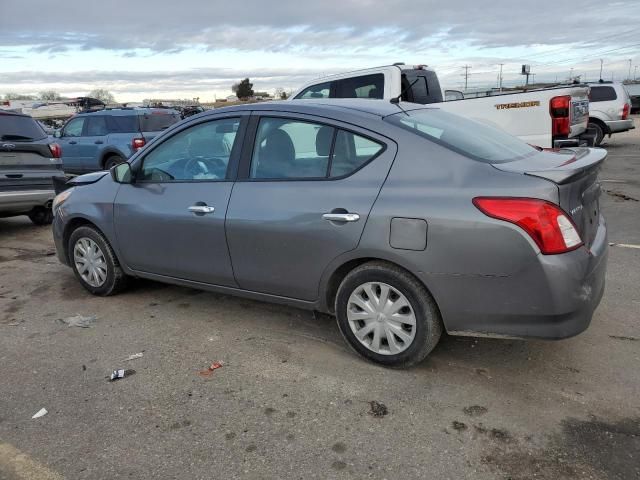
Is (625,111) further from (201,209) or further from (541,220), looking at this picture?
(201,209)

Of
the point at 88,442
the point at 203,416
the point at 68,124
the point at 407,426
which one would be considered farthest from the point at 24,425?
the point at 68,124

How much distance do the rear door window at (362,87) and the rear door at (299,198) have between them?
4.84m

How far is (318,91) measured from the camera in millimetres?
8906

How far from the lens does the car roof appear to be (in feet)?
11.8

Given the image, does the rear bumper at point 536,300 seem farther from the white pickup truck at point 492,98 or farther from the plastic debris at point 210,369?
the white pickup truck at point 492,98

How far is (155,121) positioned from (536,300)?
458 inches

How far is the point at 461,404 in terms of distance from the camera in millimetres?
3025

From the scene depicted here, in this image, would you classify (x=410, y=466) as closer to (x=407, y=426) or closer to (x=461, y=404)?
(x=407, y=426)

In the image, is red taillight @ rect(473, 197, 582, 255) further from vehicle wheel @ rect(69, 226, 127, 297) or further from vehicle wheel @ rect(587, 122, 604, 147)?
vehicle wheel @ rect(587, 122, 604, 147)

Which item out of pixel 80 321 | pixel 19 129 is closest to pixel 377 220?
pixel 80 321

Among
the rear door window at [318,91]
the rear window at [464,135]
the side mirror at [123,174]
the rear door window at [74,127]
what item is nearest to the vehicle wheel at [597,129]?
the rear door window at [318,91]

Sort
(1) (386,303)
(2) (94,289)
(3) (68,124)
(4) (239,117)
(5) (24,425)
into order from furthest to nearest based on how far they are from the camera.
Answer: (3) (68,124)
(2) (94,289)
(4) (239,117)
(1) (386,303)
(5) (24,425)

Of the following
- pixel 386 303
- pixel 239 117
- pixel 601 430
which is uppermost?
pixel 239 117

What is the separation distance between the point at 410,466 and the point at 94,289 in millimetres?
3483
